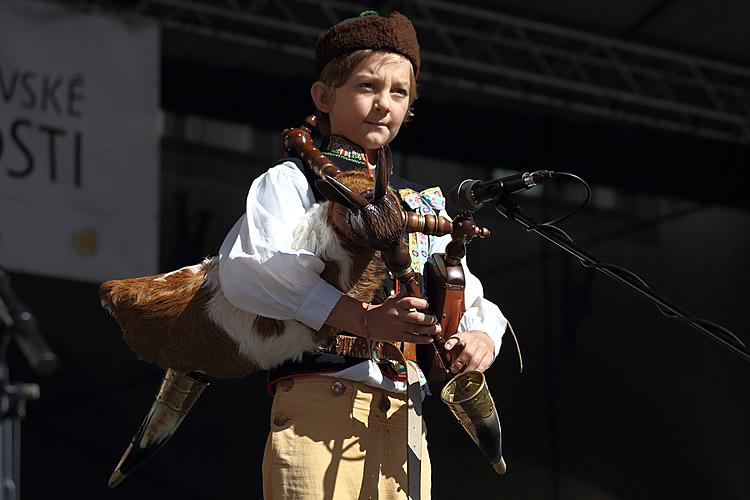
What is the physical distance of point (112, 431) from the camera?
4.12m

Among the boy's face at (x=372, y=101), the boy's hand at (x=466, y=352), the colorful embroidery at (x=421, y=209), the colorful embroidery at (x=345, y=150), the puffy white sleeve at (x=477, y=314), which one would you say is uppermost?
the boy's face at (x=372, y=101)

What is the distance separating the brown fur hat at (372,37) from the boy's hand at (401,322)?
1.76ft

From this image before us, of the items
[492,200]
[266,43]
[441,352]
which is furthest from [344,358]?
[266,43]

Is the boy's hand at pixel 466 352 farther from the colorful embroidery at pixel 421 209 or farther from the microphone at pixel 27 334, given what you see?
the microphone at pixel 27 334

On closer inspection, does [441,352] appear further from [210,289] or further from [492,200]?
[210,289]

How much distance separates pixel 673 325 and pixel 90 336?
244cm

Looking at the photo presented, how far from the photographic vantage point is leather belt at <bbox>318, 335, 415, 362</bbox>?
204cm

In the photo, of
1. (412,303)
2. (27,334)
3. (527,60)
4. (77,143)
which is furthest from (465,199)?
(527,60)

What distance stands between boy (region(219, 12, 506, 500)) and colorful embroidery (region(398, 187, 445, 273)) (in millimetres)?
38

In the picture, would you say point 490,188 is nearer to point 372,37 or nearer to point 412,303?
point 412,303

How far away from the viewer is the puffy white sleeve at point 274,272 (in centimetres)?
195

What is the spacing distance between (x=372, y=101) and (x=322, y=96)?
0.13 m

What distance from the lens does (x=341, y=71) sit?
2.22 m

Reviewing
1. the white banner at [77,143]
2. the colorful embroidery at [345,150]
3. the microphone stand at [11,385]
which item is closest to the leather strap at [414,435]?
the colorful embroidery at [345,150]
